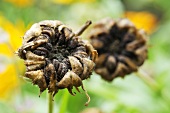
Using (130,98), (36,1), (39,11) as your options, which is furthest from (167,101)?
(36,1)

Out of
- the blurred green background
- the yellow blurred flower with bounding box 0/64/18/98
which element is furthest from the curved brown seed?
the yellow blurred flower with bounding box 0/64/18/98

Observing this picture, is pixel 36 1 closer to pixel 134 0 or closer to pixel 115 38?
pixel 134 0

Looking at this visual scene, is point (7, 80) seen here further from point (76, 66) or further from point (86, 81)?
point (76, 66)

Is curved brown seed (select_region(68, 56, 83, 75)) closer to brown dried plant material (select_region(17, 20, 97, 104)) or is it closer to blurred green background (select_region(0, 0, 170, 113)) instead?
brown dried plant material (select_region(17, 20, 97, 104))

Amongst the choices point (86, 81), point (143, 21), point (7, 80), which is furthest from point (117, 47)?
point (143, 21)

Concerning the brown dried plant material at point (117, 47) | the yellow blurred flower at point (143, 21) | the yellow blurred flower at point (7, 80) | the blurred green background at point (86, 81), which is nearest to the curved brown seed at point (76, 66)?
the blurred green background at point (86, 81)
